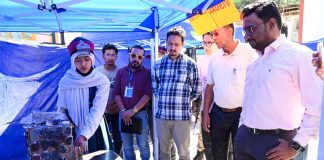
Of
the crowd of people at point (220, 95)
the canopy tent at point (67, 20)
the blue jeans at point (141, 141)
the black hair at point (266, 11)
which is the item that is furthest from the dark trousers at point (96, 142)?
the black hair at point (266, 11)

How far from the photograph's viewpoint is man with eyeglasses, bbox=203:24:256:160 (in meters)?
2.88

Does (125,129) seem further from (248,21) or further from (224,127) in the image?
(248,21)

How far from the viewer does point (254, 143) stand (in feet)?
6.55

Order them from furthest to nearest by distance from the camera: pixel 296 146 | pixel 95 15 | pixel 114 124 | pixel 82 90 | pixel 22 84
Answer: pixel 22 84
pixel 114 124
pixel 95 15
pixel 82 90
pixel 296 146

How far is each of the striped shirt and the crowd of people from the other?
0.01 meters

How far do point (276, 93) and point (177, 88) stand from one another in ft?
5.44

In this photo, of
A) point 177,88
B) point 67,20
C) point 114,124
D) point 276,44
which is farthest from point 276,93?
point 67,20

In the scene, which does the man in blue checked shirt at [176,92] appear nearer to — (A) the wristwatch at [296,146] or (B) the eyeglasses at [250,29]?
(B) the eyeglasses at [250,29]

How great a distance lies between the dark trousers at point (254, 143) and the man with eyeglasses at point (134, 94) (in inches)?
73.4

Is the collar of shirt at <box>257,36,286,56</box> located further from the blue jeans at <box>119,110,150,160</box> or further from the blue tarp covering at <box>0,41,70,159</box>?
→ the blue tarp covering at <box>0,41,70,159</box>

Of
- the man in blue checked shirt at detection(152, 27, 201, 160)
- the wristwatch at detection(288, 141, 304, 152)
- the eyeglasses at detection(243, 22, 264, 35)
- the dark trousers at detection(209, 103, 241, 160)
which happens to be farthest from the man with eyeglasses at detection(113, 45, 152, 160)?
the wristwatch at detection(288, 141, 304, 152)

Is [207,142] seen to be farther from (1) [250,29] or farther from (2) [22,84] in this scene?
(2) [22,84]

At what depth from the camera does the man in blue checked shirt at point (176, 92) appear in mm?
3453

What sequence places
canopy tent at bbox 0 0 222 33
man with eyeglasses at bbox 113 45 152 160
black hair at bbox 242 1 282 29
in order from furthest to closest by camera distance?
man with eyeglasses at bbox 113 45 152 160
canopy tent at bbox 0 0 222 33
black hair at bbox 242 1 282 29
